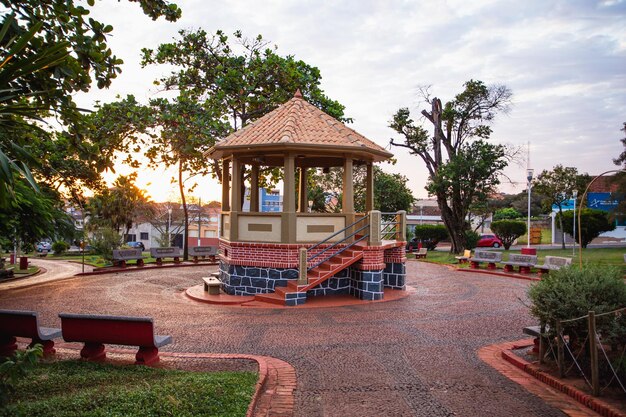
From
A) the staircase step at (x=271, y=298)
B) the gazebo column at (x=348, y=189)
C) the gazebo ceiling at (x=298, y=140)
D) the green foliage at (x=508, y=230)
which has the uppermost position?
the gazebo ceiling at (x=298, y=140)

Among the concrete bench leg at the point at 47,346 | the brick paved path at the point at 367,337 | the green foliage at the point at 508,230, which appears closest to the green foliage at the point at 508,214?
the green foliage at the point at 508,230

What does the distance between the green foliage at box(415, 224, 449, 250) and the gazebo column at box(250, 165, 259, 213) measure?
74.8 ft

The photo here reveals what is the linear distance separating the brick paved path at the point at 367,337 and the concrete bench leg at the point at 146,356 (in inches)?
36.8

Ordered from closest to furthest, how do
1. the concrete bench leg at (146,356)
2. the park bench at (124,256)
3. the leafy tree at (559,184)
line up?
the concrete bench leg at (146,356)
the park bench at (124,256)
the leafy tree at (559,184)

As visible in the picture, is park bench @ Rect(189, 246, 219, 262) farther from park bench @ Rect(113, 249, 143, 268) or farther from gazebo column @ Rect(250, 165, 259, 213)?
gazebo column @ Rect(250, 165, 259, 213)

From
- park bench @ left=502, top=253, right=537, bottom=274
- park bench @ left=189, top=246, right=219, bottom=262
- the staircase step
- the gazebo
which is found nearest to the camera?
the staircase step

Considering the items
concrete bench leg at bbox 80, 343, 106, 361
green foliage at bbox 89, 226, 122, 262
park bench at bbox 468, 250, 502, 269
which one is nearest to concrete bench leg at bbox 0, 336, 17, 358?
concrete bench leg at bbox 80, 343, 106, 361

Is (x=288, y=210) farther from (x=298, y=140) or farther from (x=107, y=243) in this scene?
(x=107, y=243)

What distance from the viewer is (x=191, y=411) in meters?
4.53

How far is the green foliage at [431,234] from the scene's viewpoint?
3725cm

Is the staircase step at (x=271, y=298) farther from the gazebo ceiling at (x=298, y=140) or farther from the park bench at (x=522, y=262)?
the park bench at (x=522, y=262)

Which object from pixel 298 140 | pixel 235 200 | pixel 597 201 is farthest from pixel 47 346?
pixel 597 201

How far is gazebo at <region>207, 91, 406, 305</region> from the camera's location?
12.7 metres

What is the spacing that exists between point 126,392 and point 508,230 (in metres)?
34.1
